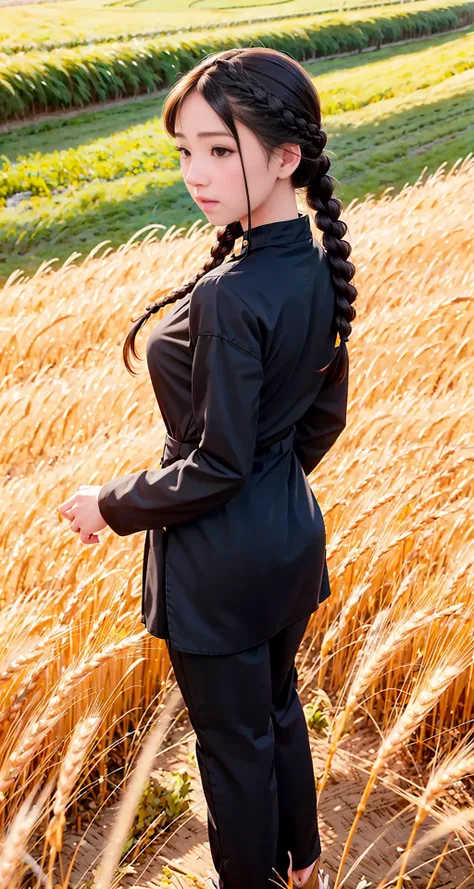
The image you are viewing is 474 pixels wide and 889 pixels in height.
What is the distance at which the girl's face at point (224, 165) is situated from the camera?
1.12 m

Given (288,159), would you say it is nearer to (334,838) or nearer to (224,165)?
(224,165)

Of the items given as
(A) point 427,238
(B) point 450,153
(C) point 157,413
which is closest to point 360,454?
(C) point 157,413

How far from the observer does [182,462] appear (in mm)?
1151

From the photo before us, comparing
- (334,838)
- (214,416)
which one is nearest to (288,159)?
(214,416)

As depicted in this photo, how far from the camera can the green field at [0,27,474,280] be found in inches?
365

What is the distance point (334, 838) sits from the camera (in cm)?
169

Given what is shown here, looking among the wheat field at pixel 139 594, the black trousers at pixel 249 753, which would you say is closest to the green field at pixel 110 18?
the wheat field at pixel 139 594

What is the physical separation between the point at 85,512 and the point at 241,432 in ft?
0.97

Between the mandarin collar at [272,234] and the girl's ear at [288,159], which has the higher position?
the girl's ear at [288,159]

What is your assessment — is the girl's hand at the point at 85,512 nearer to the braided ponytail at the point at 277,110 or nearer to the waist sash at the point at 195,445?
the waist sash at the point at 195,445

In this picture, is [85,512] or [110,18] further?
[110,18]

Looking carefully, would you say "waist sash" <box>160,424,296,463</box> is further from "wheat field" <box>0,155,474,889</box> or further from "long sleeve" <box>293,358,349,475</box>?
"wheat field" <box>0,155,474,889</box>

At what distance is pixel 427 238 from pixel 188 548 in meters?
4.03

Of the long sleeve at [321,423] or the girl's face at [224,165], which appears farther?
the long sleeve at [321,423]
